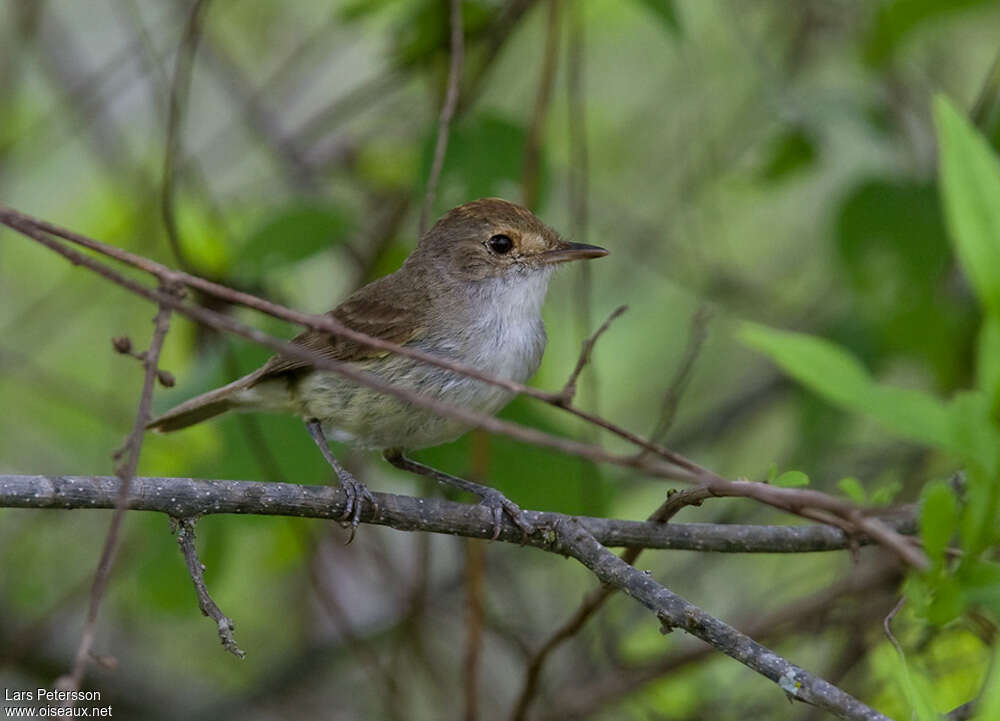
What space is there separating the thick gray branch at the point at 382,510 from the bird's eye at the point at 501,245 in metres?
1.34

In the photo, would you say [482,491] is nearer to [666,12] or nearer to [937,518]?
[666,12]

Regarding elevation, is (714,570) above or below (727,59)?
below

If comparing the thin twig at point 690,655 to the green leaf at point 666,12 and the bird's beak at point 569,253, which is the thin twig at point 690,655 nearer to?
the bird's beak at point 569,253

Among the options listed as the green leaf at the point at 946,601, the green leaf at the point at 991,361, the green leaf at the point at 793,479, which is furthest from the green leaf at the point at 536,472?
the green leaf at the point at 991,361

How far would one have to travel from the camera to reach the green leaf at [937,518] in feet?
5.64

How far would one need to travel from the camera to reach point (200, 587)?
8.00 ft

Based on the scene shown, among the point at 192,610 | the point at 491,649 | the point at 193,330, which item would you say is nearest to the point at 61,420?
the point at 193,330

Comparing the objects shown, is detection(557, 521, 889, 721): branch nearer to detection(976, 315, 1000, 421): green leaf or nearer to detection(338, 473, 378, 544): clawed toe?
detection(338, 473, 378, 544): clawed toe

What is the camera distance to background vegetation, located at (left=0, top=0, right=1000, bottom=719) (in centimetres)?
425

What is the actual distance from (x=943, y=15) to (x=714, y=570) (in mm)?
3660

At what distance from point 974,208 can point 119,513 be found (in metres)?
1.55

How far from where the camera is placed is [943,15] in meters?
3.94

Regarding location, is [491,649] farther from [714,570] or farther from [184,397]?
[184,397]

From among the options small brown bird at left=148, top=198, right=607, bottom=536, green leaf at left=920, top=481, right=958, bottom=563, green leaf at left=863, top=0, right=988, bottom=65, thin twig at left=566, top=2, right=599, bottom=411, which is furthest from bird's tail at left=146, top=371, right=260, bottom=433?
green leaf at left=920, top=481, right=958, bottom=563
